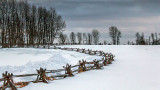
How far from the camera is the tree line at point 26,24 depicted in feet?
163

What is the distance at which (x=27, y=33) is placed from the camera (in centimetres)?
5728

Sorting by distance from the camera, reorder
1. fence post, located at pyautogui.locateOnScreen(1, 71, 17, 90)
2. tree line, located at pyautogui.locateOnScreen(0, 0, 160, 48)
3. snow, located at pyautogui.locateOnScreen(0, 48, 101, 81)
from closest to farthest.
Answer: fence post, located at pyautogui.locateOnScreen(1, 71, 17, 90) < snow, located at pyautogui.locateOnScreen(0, 48, 101, 81) < tree line, located at pyautogui.locateOnScreen(0, 0, 160, 48)

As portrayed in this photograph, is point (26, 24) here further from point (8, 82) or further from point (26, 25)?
point (8, 82)

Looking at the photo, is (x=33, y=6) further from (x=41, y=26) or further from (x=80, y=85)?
(x=80, y=85)

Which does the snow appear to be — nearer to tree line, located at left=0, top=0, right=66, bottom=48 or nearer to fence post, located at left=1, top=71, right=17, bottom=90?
fence post, located at left=1, top=71, right=17, bottom=90

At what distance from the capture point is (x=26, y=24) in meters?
58.1

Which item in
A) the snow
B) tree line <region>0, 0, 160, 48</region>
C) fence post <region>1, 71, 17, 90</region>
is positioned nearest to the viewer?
fence post <region>1, 71, 17, 90</region>

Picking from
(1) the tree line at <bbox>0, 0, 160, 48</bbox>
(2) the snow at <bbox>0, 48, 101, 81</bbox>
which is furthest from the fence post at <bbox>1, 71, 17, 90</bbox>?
(1) the tree line at <bbox>0, 0, 160, 48</bbox>

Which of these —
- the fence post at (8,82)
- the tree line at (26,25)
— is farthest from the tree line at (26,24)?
the fence post at (8,82)

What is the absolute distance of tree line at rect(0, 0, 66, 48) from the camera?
49.6 meters

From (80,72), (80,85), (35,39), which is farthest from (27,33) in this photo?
(80,85)

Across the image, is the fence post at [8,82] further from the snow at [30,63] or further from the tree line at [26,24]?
the tree line at [26,24]

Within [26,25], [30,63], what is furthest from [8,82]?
[26,25]

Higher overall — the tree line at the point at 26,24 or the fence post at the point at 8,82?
the tree line at the point at 26,24
